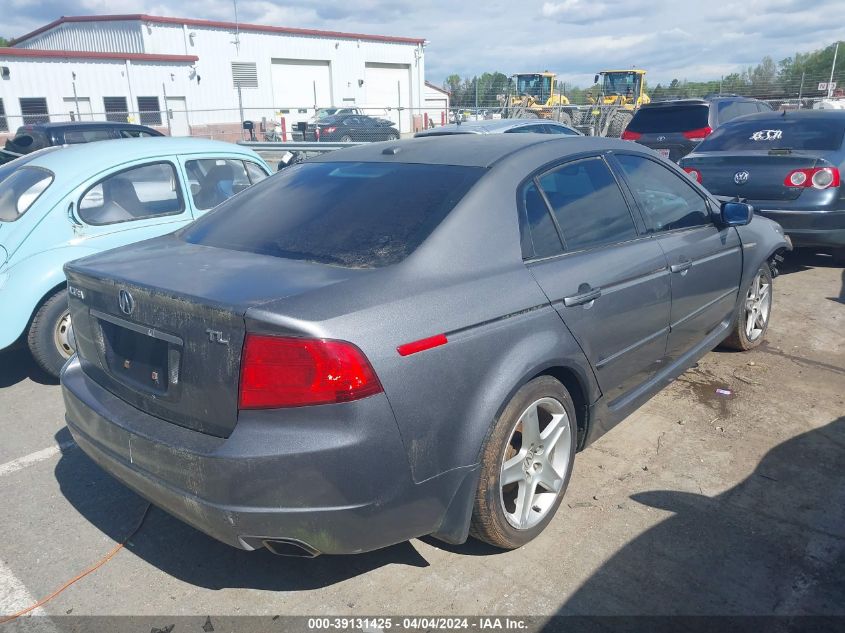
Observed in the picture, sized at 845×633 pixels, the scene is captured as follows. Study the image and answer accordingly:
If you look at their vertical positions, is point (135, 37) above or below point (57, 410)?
above

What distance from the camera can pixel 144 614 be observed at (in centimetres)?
266

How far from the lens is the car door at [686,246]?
3.77 m

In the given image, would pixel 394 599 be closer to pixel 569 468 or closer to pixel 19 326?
pixel 569 468

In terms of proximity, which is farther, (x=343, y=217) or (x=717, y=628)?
(x=343, y=217)

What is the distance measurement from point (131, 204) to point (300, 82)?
3791 cm

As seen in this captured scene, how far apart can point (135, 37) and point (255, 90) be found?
6.42 metres

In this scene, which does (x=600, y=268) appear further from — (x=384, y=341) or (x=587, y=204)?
(x=384, y=341)

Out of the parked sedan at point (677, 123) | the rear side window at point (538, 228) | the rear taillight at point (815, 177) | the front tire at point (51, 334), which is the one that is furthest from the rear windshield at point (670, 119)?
the front tire at point (51, 334)

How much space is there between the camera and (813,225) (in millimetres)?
6695

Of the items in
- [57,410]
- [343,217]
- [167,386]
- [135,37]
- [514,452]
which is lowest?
[57,410]

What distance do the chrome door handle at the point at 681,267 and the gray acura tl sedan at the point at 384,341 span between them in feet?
0.05

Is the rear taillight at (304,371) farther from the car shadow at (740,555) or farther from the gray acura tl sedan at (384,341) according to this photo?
the car shadow at (740,555)

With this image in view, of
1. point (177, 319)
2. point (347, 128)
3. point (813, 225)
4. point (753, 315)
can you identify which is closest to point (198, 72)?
point (347, 128)

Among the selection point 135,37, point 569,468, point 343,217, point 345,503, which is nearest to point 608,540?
point 569,468
